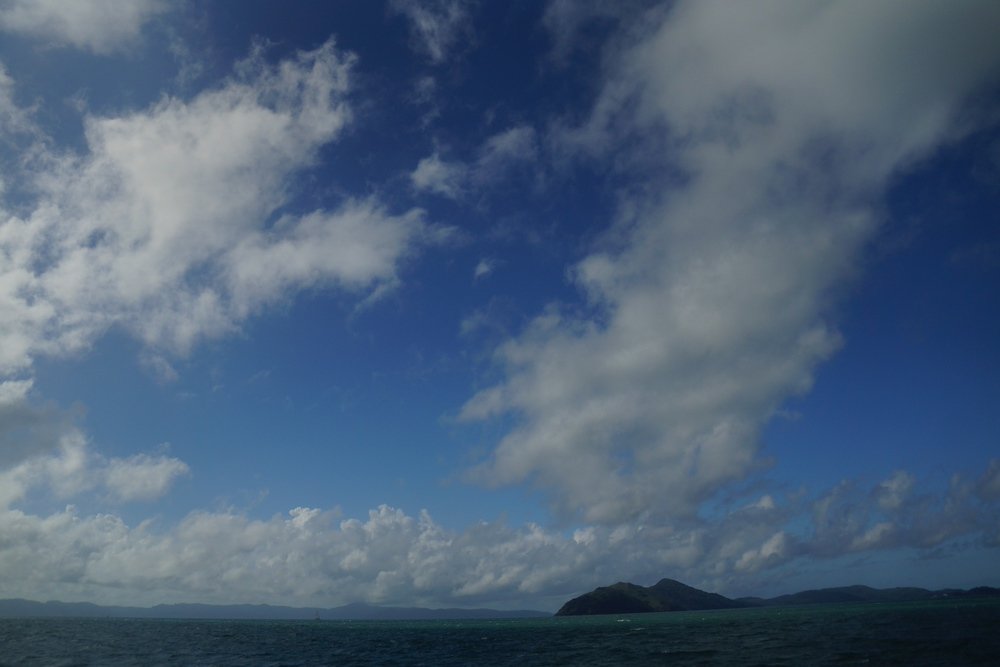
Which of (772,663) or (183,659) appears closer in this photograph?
(772,663)

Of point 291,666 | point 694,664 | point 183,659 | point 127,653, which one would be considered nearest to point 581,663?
point 694,664

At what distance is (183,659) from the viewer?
86.9 meters

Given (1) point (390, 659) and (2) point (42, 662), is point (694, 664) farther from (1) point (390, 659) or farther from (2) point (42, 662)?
(2) point (42, 662)

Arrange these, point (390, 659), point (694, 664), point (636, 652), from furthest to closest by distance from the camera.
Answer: point (390, 659)
point (636, 652)
point (694, 664)

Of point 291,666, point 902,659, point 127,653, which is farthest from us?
point 127,653

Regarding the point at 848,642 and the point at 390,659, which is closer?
the point at 848,642

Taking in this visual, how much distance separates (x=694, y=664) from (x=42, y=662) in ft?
288

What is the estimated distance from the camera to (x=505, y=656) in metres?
90.1

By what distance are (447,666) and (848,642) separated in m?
62.0

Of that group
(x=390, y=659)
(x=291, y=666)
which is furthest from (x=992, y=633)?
(x=291, y=666)

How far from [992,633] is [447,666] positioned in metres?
86.9

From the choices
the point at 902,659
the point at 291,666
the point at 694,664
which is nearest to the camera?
the point at 902,659

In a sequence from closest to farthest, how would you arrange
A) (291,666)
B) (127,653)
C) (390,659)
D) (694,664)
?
(694,664) → (291,666) → (390,659) → (127,653)

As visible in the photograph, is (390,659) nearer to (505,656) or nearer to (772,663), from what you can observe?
(505,656)
